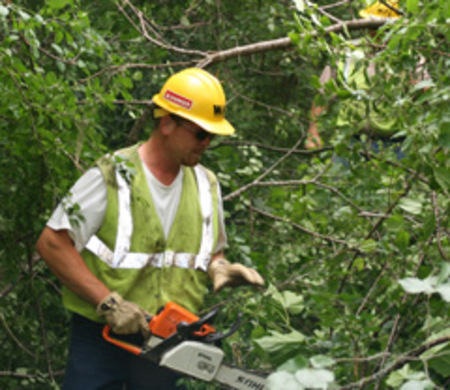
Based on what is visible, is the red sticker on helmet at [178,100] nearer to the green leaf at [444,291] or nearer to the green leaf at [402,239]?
the green leaf at [402,239]

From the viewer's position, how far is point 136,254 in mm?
3449

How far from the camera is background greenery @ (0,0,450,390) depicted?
2.47m

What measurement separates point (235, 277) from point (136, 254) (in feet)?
1.31

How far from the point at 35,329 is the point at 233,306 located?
4.65ft

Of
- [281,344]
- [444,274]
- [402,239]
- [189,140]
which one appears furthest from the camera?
[189,140]

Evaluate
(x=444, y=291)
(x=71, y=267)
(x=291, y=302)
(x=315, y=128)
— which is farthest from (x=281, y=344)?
(x=315, y=128)

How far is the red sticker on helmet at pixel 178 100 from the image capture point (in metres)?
3.59

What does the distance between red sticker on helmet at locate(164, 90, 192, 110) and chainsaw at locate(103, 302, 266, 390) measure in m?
0.83

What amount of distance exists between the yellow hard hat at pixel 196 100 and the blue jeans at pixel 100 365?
2.95 feet

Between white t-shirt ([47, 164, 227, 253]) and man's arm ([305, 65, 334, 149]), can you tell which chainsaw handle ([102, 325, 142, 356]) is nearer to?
white t-shirt ([47, 164, 227, 253])

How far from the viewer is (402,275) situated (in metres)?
3.02

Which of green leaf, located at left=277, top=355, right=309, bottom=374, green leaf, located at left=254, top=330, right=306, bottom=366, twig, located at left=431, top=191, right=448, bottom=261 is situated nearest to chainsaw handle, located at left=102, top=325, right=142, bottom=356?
green leaf, located at left=254, top=330, right=306, bottom=366

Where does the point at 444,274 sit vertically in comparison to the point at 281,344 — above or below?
above

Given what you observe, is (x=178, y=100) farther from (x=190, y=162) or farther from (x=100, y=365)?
(x=100, y=365)
